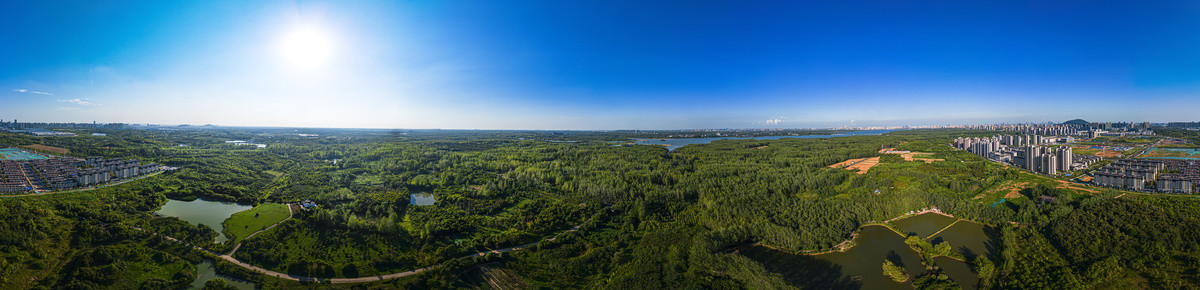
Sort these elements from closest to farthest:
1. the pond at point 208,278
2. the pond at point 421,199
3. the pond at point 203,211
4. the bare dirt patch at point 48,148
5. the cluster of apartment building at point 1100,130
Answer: the pond at point 208,278, the bare dirt patch at point 48,148, the pond at point 203,211, the pond at point 421,199, the cluster of apartment building at point 1100,130

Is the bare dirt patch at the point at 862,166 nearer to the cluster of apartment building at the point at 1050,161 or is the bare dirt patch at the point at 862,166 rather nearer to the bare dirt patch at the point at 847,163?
the bare dirt patch at the point at 847,163

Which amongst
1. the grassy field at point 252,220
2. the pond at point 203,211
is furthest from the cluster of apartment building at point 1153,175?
the pond at point 203,211

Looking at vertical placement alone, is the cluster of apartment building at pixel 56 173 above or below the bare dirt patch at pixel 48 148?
below

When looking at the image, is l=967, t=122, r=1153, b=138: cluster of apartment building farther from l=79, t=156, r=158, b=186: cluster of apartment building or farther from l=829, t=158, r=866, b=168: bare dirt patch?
l=79, t=156, r=158, b=186: cluster of apartment building

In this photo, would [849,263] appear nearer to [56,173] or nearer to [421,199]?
[421,199]

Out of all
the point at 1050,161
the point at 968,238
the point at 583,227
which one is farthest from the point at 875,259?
the point at 1050,161
